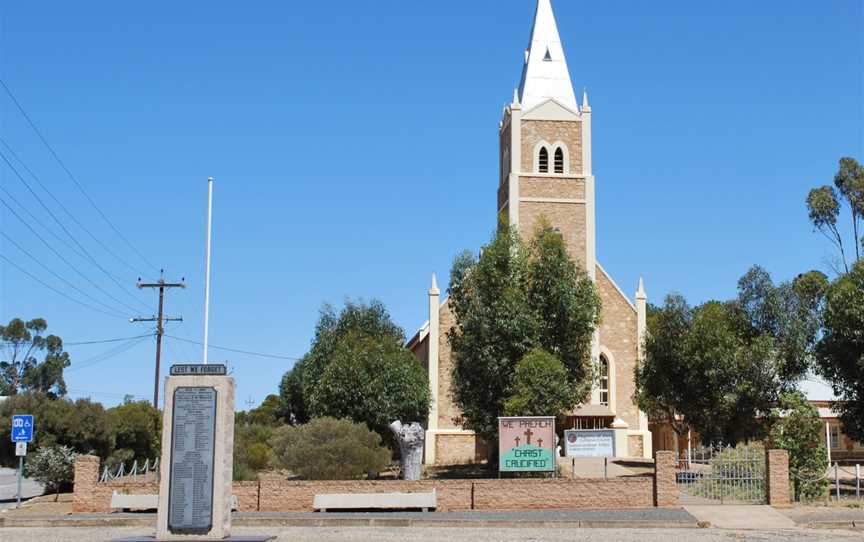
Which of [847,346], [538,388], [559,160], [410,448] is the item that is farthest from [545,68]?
[410,448]

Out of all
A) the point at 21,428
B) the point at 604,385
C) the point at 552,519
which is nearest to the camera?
the point at 552,519

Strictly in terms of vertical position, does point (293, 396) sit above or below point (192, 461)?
above

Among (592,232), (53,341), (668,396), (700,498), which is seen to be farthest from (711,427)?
(53,341)

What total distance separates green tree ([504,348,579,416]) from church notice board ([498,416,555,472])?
657 centimetres

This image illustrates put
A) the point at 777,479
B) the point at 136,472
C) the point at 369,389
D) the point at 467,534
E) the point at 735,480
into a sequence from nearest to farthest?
the point at 467,534, the point at 777,479, the point at 735,480, the point at 136,472, the point at 369,389

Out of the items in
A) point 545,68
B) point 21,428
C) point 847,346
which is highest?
point 545,68

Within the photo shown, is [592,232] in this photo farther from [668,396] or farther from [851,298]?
[851,298]

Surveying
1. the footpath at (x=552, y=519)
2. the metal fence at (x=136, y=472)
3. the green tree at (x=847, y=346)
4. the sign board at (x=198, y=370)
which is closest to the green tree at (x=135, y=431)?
the metal fence at (x=136, y=472)

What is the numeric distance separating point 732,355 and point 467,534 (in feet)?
61.1

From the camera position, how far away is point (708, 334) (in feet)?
121

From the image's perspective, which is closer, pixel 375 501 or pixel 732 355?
pixel 375 501

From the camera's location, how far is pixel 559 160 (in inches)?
2028

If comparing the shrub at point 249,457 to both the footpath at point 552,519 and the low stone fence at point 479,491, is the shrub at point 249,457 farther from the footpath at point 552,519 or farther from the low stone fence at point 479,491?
the footpath at point 552,519

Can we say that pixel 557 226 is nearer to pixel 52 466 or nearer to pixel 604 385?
pixel 604 385
